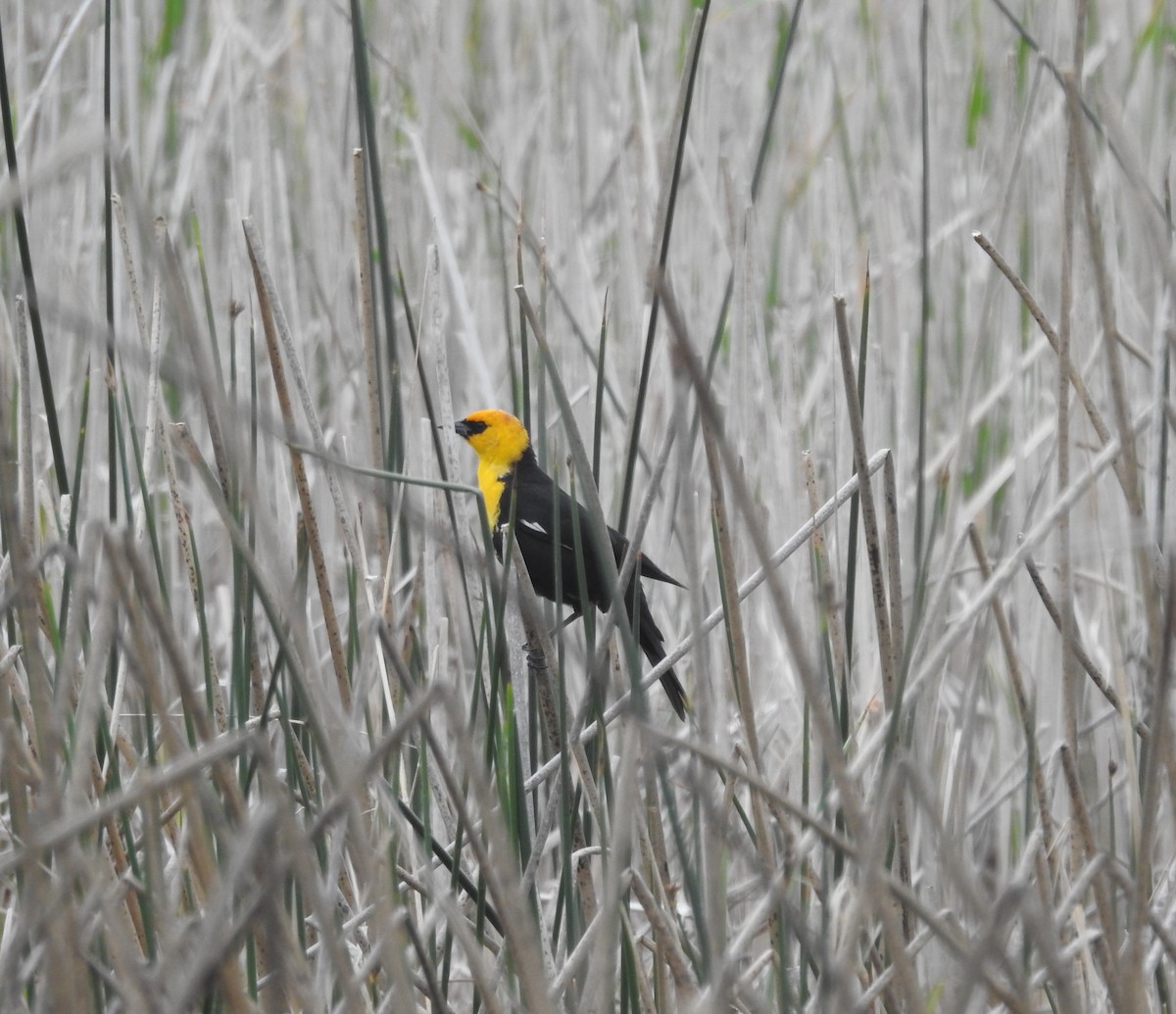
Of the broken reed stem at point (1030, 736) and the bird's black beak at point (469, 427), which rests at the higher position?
the bird's black beak at point (469, 427)

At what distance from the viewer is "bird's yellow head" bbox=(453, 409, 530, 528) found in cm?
234

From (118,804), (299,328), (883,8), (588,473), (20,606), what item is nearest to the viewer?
(118,804)

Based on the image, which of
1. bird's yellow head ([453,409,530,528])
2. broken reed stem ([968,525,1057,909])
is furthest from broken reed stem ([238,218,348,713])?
bird's yellow head ([453,409,530,528])

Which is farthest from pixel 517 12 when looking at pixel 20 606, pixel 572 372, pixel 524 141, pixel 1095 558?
pixel 20 606

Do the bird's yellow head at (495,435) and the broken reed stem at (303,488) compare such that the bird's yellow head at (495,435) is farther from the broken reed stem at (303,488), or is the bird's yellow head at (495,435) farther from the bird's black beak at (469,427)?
the broken reed stem at (303,488)

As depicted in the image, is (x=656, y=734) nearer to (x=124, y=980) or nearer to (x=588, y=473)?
(x=588, y=473)

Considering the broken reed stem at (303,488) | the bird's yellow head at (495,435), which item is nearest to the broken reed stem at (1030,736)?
the broken reed stem at (303,488)

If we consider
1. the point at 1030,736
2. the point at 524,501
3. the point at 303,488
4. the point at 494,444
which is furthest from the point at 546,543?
the point at 1030,736

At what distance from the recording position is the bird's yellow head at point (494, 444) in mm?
2336

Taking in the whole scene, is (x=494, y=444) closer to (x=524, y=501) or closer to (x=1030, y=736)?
(x=524, y=501)

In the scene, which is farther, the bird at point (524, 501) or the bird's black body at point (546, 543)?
the bird at point (524, 501)

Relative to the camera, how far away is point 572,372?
7.91 feet

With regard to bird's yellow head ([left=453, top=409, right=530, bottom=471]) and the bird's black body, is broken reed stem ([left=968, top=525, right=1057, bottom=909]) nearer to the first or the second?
the bird's black body

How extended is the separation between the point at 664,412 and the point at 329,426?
0.67 metres
